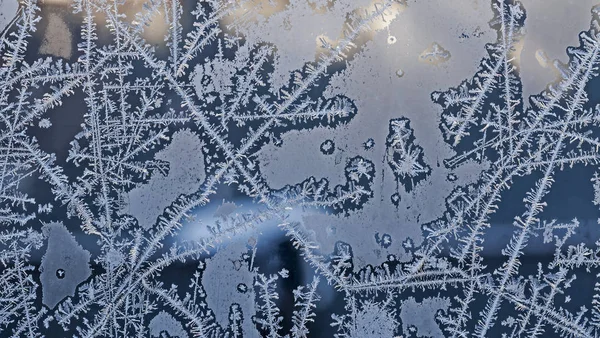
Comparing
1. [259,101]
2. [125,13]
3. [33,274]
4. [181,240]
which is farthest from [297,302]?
[125,13]

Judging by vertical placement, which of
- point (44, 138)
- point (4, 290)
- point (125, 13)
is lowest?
point (4, 290)

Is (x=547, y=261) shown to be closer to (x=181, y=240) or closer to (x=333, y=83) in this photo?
(x=333, y=83)

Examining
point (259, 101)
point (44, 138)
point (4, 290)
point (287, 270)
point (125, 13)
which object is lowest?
point (4, 290)

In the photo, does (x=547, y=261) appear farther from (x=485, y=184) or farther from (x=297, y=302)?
(x=297, y=302)

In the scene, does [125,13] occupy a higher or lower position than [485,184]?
higher

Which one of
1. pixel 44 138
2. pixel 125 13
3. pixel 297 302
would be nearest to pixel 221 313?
pixel 297 302

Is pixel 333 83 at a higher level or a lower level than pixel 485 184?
higher
